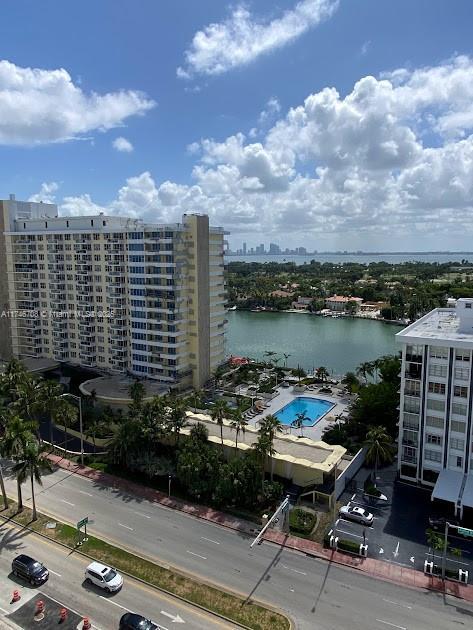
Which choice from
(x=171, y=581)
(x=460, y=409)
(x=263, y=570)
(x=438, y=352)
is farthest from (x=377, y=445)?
(x=171, y=581)

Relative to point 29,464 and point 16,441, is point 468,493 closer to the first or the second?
point 29,464

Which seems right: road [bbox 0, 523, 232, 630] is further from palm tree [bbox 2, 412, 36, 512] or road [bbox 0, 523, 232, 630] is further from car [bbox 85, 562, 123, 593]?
palm tree [bbox 2, 412, 36, 512]

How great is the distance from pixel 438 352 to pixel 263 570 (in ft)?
71.0

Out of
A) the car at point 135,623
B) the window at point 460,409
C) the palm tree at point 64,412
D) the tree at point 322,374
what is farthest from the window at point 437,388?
the palm tree at point 64,412

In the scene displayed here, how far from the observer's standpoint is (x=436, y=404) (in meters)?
39.3

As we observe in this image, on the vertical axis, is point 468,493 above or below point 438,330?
below

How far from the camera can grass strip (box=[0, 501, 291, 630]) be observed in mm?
25688

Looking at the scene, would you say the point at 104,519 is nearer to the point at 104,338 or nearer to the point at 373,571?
the point at 373,571

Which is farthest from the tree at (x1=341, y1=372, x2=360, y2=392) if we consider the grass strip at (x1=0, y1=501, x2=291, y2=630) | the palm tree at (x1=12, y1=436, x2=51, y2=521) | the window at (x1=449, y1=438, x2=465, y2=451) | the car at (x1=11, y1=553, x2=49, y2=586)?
the car at (x1=11, y1=553, x2=49, y2=586)

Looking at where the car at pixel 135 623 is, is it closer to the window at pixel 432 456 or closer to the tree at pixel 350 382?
the window at pixel 432 456

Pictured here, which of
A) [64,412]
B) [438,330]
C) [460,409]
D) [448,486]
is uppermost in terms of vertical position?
[438,330]

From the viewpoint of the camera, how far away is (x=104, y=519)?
35.5 m

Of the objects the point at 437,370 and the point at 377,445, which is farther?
the point at 377,445

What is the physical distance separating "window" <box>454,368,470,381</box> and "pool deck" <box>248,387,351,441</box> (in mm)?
17721
